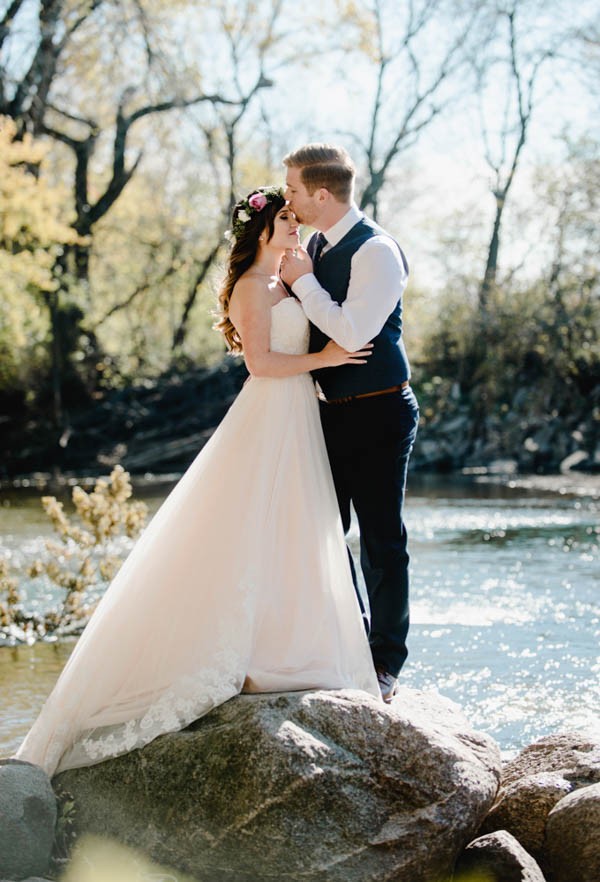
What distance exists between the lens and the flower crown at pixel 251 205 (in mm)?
4758

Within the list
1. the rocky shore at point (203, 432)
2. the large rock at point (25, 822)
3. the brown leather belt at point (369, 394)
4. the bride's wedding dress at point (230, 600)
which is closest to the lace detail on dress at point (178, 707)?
the bride's wedding dress at point (230, 600)

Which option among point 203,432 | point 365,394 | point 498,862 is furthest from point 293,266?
point 203,432

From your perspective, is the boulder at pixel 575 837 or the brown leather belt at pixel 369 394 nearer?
the boulder at pixel 575 837

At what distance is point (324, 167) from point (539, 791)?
2.62 metres

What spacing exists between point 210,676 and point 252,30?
24240 millimetres

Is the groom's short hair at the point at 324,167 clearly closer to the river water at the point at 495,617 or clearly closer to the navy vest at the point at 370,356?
the navy vest at the point at 370,356

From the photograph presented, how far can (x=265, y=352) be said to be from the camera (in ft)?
15.4

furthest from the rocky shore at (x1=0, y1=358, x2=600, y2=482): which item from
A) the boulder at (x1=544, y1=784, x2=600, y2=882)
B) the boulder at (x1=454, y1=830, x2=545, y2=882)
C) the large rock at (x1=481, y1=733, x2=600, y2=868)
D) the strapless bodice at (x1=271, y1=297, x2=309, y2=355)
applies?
the boulder at (x1=454, y1=830, x2=545, y2=882)

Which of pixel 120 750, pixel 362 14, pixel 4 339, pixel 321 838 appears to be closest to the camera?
pixel 321 838

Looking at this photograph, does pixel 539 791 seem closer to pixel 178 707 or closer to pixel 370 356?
pixel 178 707

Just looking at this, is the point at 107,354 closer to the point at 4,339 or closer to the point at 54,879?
the point at 4,339

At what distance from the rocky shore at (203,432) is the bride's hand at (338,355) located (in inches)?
674

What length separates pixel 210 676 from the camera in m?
4.33

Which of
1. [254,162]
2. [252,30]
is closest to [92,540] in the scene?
[252,30]
